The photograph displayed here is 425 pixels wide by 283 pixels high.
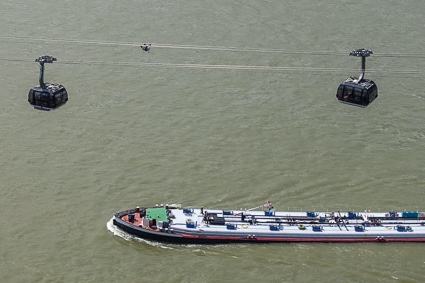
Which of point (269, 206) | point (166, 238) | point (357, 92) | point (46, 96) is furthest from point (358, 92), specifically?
point (46, 96)

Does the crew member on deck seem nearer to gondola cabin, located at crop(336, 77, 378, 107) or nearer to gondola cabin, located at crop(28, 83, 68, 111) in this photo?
gondola cabin, located at crop(336, 77, 378, 107)

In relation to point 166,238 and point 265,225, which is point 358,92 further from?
point 166,238

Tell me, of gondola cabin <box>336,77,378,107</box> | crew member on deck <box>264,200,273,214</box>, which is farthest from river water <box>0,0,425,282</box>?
gondola cabin <box>336,77,378,107</box>

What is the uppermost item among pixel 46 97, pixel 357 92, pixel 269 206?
pixel 357 92

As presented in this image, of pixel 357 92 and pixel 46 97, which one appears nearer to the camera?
pixel 46 97

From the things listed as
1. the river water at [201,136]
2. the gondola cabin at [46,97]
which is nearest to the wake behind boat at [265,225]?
the river water at [201,136]

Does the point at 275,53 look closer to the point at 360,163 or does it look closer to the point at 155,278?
the point at 360,163

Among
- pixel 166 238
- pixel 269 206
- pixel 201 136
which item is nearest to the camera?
pixel 166 238
